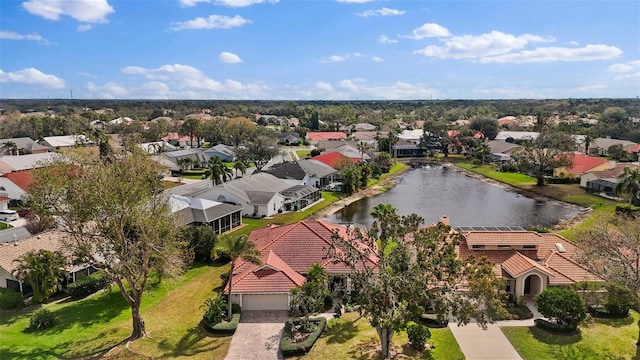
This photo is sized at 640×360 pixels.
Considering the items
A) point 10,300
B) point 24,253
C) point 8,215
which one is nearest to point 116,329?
point 10,300

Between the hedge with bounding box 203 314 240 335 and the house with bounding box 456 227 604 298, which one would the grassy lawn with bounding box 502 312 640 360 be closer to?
the house with bounding box 456 227 604 298

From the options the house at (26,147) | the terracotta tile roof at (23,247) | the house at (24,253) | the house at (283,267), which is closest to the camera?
the house at (283,267)

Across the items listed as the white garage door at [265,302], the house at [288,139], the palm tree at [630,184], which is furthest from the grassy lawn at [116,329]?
the house at [288,139]

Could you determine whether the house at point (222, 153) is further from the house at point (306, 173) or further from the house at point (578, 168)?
the house at point (578, 168)

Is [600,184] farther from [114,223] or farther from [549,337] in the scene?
[114,223]

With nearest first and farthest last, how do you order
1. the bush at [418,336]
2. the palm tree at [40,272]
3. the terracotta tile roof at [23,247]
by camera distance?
the bush at [418,336]
the palm tree at [40,272]
the terracotta tile roof at [23,247]

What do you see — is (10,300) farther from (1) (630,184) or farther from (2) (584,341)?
(1) (630,184)
